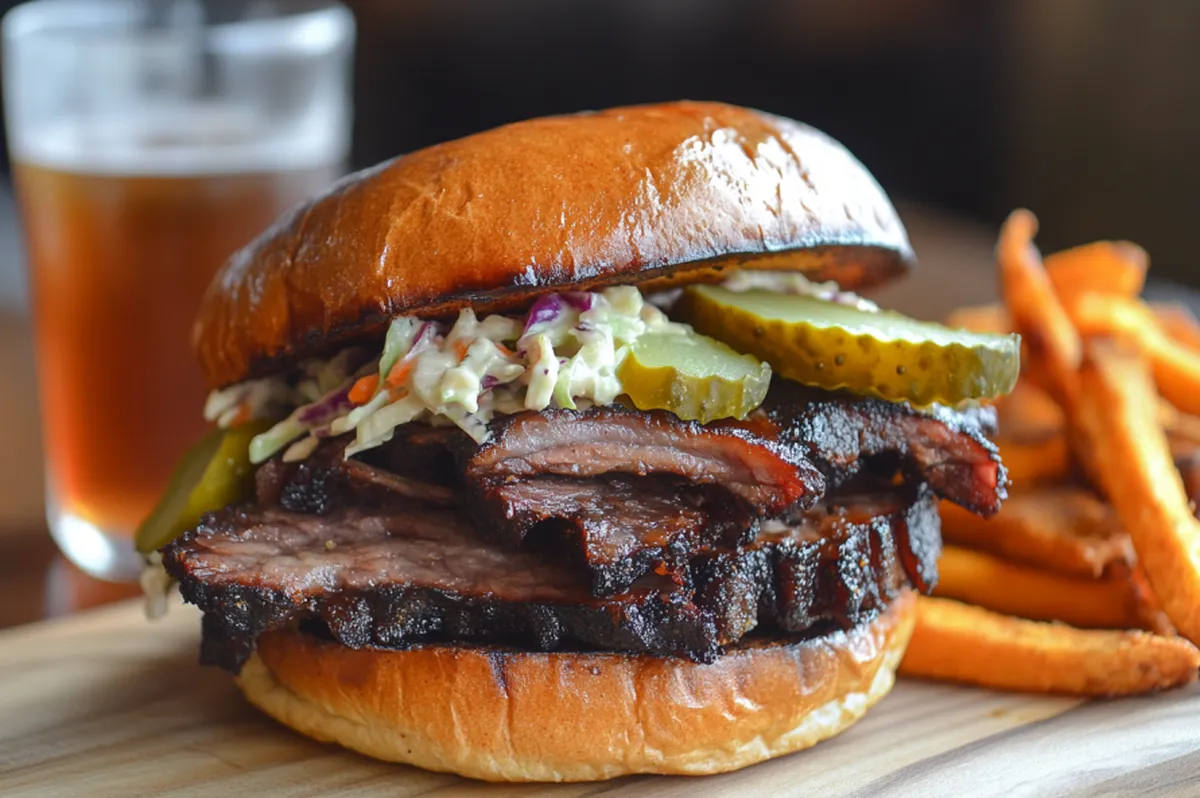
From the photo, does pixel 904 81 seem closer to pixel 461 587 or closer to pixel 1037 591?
pixel 1037 591

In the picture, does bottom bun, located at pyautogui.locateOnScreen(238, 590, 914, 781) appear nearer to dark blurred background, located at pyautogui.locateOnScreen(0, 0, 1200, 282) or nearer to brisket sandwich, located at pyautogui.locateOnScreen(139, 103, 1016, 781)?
brisket sandwich, located at pyautogui.locateOnScreen(139, 103, 1016, 781)

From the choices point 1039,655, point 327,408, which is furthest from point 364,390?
point 1039,655

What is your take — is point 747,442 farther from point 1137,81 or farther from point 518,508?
point 1137,81

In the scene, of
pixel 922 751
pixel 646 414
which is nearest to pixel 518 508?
pixel 646 414

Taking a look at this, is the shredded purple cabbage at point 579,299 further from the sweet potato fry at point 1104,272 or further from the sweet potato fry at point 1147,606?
the sweet potato fry at point 1104,272

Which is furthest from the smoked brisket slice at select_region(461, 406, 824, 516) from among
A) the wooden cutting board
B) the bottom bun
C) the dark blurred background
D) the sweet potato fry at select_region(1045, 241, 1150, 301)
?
the dark blurred background

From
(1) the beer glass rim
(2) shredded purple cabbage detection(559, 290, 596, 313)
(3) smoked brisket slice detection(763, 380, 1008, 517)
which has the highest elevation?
(1) the beer glass rim
